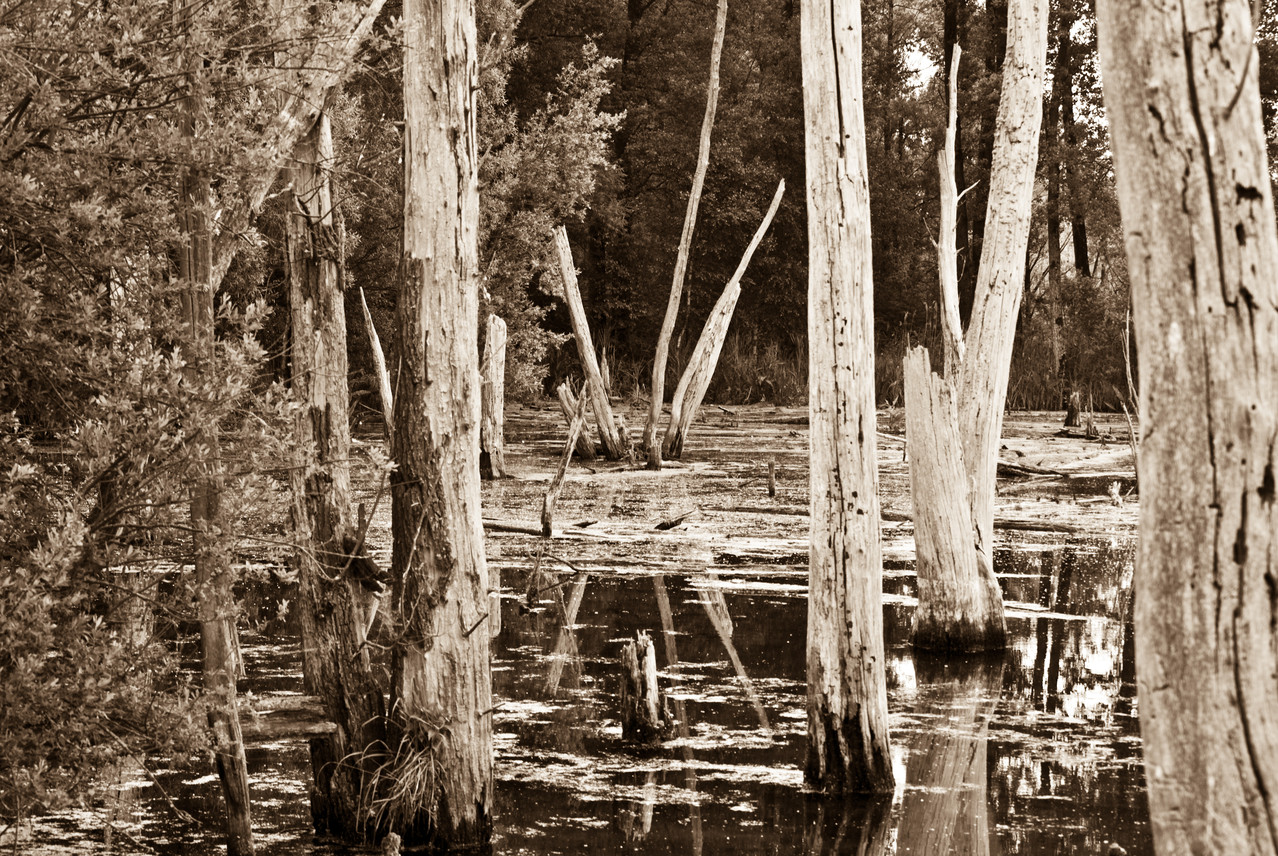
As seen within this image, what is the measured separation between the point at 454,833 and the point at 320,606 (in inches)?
47.1

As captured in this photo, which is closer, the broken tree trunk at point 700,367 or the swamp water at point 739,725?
the swamp water at point 739,725

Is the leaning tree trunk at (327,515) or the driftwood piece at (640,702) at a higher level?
the leaning tree trunk at (327,515)

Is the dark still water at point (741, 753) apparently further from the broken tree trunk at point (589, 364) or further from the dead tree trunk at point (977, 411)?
the broken tree trunk at point (589, 364)

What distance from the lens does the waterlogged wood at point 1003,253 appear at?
34.5 ft

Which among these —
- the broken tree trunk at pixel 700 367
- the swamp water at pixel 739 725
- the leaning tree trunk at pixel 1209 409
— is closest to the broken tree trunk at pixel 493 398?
the broken tree trunk at pixel 700 367

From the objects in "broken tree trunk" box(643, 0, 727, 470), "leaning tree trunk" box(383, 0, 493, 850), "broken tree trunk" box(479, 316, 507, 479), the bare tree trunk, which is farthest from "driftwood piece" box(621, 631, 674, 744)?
"broken tree trunk" box(643, 0, 727, 470)

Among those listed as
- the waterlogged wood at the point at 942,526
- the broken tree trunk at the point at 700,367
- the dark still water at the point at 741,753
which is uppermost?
the broken tree trunk at the point at 700,367

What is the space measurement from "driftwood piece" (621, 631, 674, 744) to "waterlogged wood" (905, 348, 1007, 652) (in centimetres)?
270

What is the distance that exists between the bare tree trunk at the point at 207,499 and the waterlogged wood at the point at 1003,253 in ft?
20.7

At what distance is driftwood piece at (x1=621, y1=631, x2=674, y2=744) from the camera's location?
7746mm

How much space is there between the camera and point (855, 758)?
698cm

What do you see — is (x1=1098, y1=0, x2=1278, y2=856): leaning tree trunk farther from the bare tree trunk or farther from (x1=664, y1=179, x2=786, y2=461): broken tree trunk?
(x1=664, y1=179, x2=786, y2=461): broken tree trunk

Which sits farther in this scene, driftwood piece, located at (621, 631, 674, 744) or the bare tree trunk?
driftwood piece, located at (621, 631, 674, 744)

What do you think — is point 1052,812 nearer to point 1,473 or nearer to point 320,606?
point 320,606
